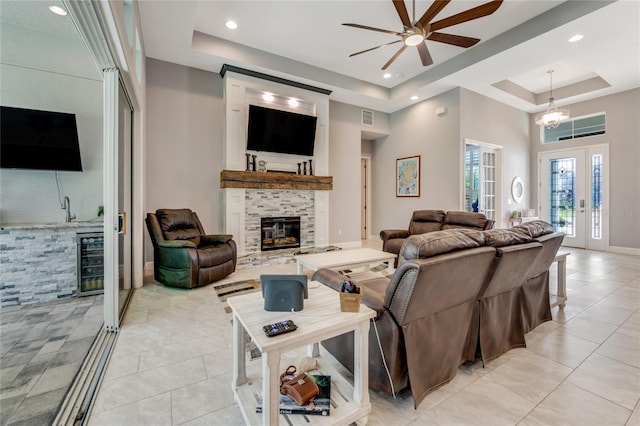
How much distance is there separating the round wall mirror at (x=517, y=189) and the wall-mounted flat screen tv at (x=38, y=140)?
314 inches

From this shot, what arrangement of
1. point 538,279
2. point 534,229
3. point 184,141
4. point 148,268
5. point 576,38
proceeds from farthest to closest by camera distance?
point 184,141 → point 148,268 → point 576,38 → point 538,279 → point 534,229

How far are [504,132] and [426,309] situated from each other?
6.40 metres

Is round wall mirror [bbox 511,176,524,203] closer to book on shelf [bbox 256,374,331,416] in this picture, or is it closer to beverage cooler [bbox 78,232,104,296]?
book on shelf [bbox 256,374,331,416]

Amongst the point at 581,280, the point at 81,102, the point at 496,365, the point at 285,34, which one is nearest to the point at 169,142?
the point at 81,102

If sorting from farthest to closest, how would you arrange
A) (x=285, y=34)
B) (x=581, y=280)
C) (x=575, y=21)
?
(x=285, y=34) → (x=581, y=280) → (x=575, y=21)

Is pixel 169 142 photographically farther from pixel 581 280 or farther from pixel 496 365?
pixel 581 280

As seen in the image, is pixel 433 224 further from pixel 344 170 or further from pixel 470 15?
pixel 470 15

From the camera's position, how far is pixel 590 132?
6.05m

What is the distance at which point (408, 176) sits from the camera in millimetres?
6195

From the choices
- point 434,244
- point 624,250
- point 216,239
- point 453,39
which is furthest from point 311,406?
point 624,250

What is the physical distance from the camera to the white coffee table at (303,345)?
1.08 m

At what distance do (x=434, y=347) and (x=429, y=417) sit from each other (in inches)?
13.1

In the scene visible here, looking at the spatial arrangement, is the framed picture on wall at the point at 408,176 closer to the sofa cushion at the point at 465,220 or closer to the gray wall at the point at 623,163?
the sofa cushion at the point at 465,220

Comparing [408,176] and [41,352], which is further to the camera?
[408,176]
